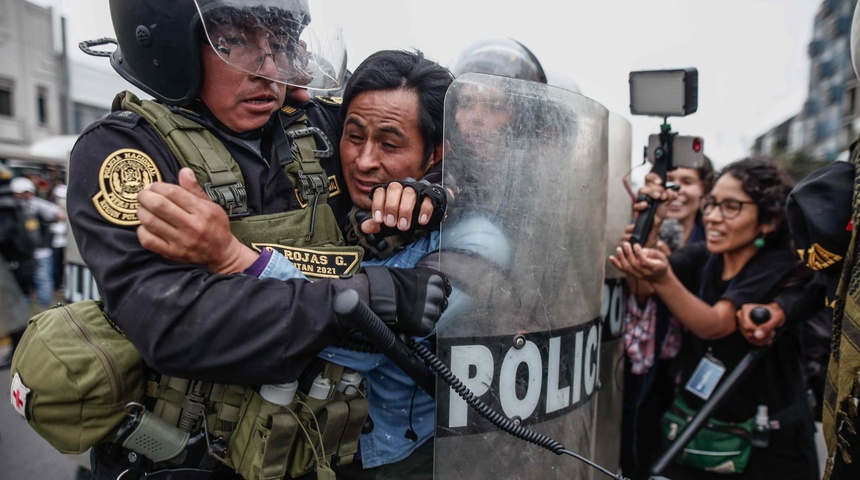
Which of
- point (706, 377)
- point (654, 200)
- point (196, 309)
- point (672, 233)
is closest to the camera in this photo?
point (196, 309)

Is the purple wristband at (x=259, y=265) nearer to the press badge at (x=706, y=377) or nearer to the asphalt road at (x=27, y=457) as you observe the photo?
the press badge at (x=706, y=377)

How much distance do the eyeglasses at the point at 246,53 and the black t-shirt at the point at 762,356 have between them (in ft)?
6.38

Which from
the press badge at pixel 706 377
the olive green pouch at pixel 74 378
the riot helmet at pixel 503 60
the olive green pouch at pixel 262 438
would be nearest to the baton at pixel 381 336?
the olive green pouch at pixel 262 438

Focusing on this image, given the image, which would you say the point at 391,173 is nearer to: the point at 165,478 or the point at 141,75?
the point at 141,75

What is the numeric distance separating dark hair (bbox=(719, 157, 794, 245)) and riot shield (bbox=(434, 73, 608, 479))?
54.2 inches

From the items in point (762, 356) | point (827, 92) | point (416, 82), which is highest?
point (827, 92)

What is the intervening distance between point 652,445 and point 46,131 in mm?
22680

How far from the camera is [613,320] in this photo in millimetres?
2389

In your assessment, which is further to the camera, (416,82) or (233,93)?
(416,82)

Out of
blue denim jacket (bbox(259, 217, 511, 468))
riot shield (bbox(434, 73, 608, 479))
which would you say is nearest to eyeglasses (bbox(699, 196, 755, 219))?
riot shield (bbox(434, 73, 608, 479))

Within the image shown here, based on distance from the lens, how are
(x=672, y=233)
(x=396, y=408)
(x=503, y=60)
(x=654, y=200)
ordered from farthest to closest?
(x=672, y=233) → (x=503, y=60) → (x=654, y=200) → (x=396, y=408)

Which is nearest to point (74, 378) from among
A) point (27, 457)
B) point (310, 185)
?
point (310, 185)

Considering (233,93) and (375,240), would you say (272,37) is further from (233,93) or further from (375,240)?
(375,240)

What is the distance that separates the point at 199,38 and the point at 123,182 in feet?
1.50
